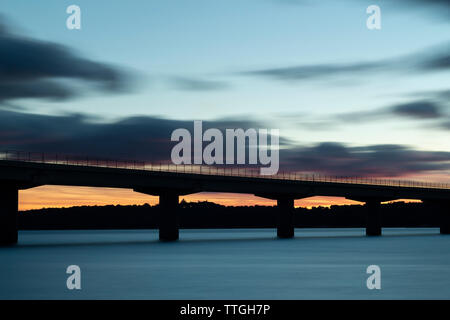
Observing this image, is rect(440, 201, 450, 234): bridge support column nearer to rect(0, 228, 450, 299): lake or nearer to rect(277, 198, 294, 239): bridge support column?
rect(277, 198, 294, 239): bridge support column

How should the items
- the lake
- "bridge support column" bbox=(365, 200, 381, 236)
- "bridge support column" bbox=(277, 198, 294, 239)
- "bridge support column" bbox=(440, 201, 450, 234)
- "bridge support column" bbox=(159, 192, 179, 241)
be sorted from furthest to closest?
"bridge support column" bbox=(440, 201, 450, 234) < "bridge support column" bbox=(365, 200, 381, 236) < "bridge support column" bbox=(277, 198, 294, 239) < "bridge support column" bbox=(159, 192, 179, 241) < the lake

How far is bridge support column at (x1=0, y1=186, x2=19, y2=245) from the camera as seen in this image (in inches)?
3226

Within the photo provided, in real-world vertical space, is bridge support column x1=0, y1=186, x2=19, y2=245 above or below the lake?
above

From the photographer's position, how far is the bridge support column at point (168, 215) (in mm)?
102750

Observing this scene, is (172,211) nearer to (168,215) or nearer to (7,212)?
(168,215)

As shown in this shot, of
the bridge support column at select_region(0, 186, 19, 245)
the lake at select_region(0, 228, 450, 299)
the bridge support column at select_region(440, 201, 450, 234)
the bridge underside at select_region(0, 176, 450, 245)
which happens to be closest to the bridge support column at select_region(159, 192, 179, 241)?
the bridge underside at select_region(0, 176, 450, 245)

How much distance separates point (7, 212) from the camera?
81938 mm

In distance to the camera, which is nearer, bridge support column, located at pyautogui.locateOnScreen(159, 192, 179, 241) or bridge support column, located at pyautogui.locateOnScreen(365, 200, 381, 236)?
bridge support column, located at pyautogui.locateOnScreen(159, 192, 179, 241)

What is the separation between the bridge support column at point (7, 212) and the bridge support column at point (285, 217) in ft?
168

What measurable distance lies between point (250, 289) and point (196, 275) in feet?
34.5

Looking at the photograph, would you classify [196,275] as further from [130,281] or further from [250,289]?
[250,289]

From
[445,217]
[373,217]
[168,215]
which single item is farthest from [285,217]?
[445,217]

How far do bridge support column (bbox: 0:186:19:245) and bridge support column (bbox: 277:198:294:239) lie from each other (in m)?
51.3
